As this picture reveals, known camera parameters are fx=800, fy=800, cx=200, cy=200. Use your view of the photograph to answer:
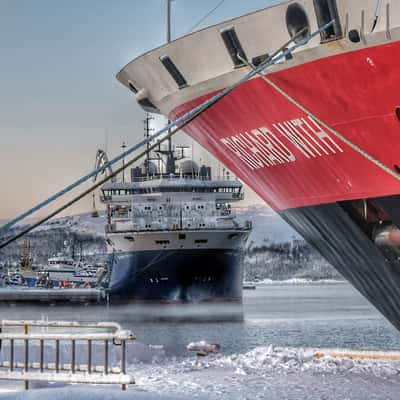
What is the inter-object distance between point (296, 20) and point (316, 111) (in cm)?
98

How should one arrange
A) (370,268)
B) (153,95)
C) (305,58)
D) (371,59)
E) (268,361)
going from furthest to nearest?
(268,361)
(153,95)
(370,268)
(305,58)
(371,59)

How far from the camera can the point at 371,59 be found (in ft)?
24.3

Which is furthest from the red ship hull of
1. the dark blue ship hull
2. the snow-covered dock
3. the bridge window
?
the snow-covered dock

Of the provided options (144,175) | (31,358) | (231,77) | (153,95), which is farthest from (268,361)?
(144,175)

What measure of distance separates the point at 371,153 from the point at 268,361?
261 inches

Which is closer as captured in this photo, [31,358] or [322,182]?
[322,182]

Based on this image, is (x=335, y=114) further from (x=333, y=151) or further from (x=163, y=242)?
(x=163, y=242)

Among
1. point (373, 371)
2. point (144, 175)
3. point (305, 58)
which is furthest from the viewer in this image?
point (144, 175)

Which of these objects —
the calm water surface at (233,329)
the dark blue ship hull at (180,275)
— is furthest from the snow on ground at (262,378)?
the dark blue ship hull at (180,275)

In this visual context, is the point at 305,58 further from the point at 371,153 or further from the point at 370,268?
the point at 370,268

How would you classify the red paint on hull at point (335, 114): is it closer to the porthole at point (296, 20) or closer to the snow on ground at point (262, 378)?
the porthole at point (296, 20)

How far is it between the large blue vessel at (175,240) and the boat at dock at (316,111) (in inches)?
1572

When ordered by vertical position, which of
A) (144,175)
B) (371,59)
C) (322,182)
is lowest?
(322,182)

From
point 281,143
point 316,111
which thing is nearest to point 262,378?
point 281,143
